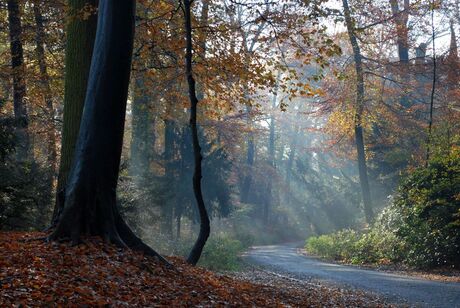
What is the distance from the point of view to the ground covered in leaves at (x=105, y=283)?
582cm

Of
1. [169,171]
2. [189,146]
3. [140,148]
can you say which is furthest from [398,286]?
[189,146]

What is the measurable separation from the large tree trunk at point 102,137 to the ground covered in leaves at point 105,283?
392 millimetres

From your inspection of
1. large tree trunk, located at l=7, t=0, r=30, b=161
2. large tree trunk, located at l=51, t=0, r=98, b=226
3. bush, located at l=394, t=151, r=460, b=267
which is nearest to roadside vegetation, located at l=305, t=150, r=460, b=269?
bush, located at l=394, t=151, r=460, b=267

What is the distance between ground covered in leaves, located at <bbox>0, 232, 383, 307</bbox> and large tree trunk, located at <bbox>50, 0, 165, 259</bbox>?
392 millimetres

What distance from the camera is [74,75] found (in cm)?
1029

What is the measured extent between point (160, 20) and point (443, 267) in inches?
418

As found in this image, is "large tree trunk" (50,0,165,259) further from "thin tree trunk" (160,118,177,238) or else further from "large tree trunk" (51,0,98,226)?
"thin tree trunk" (160,118,177,238)

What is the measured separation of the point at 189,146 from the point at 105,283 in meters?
21.2

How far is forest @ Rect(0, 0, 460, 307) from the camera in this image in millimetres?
8234

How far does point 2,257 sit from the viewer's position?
678 centimetres

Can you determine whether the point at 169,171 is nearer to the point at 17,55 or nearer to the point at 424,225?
the point at 17,55

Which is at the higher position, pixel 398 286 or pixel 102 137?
pixel 102 137

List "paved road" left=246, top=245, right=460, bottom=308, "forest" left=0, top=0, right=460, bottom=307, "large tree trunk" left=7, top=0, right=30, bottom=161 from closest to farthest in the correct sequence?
"forest" left=0, top=0, right=460, bottom=307
"paved road" left=246, top=245, right=460, bottom=308
"large tree trunk" left=7, top=0, right=30, bottom=161

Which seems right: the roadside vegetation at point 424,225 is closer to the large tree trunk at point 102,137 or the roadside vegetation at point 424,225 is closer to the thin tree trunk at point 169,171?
the thin tree trunk at point 169,171
